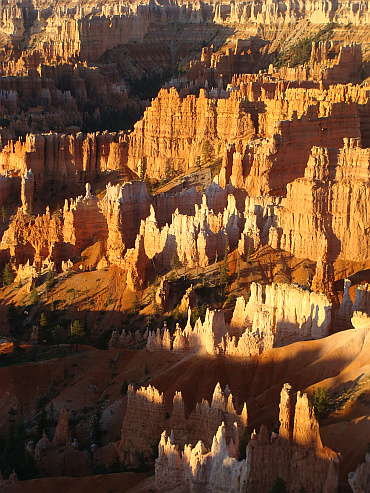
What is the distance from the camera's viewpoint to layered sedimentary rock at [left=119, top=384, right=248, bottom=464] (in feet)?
125

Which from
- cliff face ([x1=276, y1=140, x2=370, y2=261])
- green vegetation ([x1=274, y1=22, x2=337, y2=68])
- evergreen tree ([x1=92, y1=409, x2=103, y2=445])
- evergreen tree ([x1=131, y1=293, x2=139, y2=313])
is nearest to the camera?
evergreen tree ([x1=92, y1=409, x2=103, y2=445])

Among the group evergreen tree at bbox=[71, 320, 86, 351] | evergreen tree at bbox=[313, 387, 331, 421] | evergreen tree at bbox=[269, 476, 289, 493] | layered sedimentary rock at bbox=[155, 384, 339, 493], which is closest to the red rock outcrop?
layered sedimentary rock at bbox=[155, 384, 339, 493]

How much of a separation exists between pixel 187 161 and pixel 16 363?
30.8 metres

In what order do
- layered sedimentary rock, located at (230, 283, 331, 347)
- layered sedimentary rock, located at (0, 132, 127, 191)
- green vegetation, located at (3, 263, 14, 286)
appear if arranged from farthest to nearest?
1. layered sedimentary rock, located at (0, 132, 127, 191)
2. green vegetation, located at (3, 263, 14, 286)
3. layered sedimentary rock, located at (230, 283, 331, 347)

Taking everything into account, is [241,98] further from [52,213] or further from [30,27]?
[30,27]

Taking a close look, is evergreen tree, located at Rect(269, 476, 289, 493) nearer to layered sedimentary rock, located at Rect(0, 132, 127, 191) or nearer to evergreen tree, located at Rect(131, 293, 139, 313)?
evergreen tree, located at Rect(131, 293, 139, 313)

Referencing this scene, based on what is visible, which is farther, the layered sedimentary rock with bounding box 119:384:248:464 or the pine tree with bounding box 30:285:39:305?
the pine tree with bounding box 30:285:39:305

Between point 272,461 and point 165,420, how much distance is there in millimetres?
8072

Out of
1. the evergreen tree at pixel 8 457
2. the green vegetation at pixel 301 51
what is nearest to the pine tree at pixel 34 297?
the evergreen tree at pixel 8 457

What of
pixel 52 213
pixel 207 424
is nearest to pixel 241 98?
pixel 52 213

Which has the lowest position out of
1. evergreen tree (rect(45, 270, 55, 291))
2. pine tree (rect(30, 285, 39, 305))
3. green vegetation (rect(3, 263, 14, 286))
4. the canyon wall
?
green vegetation (rect(3, 263, 14, 286))

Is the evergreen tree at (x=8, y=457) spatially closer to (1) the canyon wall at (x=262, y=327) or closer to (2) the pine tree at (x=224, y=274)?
(1) the canyon wall at (x=262, y=327)

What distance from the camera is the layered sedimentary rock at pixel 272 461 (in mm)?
32844

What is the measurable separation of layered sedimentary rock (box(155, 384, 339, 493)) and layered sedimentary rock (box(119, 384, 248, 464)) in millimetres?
2403
